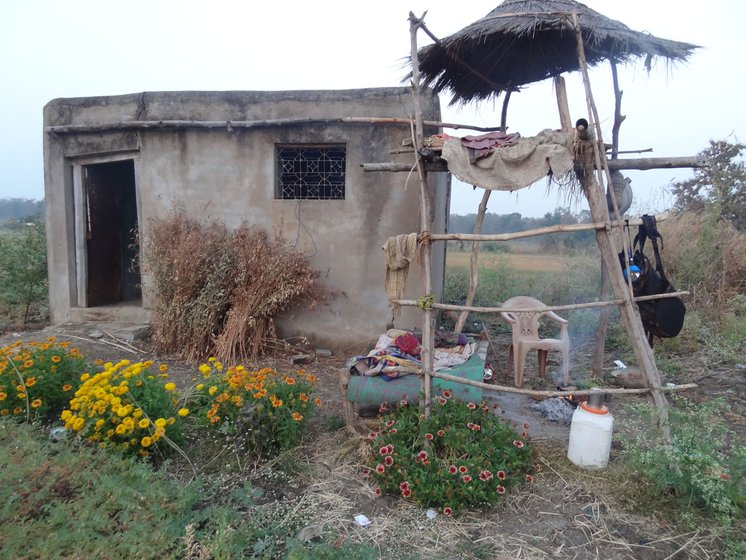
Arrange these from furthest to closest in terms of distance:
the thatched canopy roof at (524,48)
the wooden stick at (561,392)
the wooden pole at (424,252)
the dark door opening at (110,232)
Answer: the dark door opening at (110,232) < the thatched canopy roof at (524,48) < the wooden pole at (424,252) < the wooden stick at (561,392)

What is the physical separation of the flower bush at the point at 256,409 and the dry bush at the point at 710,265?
6106 mm

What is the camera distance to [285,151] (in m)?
6.08

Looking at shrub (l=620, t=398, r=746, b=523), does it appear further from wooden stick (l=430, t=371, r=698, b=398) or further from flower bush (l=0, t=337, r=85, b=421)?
flower bush (l=0, t=337, r=85, b=421)

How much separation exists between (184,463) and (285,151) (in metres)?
A: 4.09

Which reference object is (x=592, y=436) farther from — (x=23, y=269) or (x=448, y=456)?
(x=23, y=269)

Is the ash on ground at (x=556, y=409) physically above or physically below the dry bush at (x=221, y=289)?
below

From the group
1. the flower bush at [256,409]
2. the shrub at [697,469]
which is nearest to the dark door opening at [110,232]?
the flower bush at [256,409]

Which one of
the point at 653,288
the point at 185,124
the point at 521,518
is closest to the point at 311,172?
the point at 185,124

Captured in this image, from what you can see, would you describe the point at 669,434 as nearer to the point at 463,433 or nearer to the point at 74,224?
the point at 463,433

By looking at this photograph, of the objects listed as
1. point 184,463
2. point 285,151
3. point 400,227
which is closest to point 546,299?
point 400,227

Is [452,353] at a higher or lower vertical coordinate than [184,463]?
higher

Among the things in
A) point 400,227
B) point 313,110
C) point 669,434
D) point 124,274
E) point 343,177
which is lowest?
point 669,434

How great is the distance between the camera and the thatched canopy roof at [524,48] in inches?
147

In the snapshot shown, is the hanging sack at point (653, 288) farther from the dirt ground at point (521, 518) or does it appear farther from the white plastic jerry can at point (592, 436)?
the dirt ground at point (521, 518)
